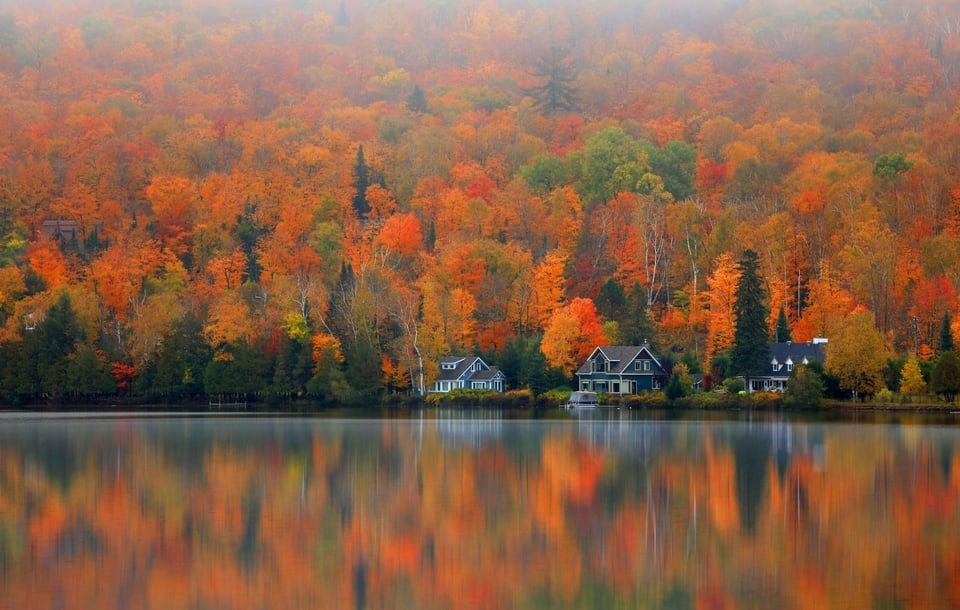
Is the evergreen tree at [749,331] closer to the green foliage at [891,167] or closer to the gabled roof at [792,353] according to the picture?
the gabled roof at [792,353]

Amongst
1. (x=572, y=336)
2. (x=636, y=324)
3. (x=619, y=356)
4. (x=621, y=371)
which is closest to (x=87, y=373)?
(x=572, y=336)

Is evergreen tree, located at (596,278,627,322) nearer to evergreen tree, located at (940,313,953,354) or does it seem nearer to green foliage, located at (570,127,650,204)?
green foliage, located at (570,127,650,204)

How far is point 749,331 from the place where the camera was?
82688 millimetres

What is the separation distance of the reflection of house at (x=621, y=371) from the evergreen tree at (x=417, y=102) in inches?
3296

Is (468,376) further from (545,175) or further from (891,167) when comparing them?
(545,175)

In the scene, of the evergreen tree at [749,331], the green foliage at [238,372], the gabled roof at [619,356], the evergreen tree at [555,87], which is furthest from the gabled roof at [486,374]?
the evergreen tree at [555,87]

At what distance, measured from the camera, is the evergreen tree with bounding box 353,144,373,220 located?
13488cm

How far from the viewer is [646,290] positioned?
347ft

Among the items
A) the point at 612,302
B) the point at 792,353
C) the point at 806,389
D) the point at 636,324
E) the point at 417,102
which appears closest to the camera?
the point at 806,389

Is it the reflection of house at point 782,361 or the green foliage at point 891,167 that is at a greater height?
the green foliage at point 891,167

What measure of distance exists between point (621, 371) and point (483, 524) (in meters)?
63.0

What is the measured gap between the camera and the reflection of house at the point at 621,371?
90000 mm

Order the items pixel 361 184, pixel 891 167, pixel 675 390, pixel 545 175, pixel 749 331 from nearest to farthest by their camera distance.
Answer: pixel 749 331, pixel 675 390, pixel 891 167, pixel 545 175, pixel 361 184

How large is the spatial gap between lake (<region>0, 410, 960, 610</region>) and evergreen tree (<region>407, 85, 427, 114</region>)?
123 m
